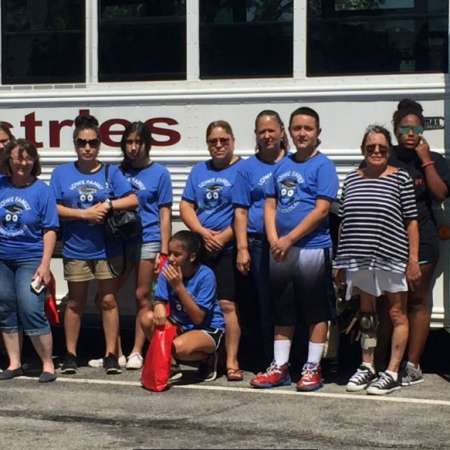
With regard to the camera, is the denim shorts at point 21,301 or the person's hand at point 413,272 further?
the denim shorts at point 21,301

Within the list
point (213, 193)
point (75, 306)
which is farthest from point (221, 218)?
point (75, 306)

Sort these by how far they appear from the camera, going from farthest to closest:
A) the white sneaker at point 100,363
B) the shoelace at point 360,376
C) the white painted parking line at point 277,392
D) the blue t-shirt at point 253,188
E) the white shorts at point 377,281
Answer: the white sneaker at point 100,363
the blue t-shirt at point 253,188
the shoelace at point 360,376
the white shorts at point 377,281
the white painted parking line at point 277,392

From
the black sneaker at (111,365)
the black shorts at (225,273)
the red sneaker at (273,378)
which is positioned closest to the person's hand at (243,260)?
the black shorts at (225,273)

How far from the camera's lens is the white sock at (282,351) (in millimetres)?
7301

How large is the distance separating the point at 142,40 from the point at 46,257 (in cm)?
164

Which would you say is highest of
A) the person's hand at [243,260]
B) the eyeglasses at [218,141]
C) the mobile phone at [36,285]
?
the eyeglasses at [218,141]

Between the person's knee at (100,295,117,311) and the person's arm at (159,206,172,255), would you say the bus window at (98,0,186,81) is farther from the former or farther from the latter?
the person's knee at (100,295,117,311)

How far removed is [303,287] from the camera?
7188 millimetres

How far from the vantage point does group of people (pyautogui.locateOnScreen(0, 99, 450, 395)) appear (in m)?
7.14

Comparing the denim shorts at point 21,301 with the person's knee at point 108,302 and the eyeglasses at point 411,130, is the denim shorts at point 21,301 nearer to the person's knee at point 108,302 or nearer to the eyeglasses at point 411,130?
the person's knee at point 108,302

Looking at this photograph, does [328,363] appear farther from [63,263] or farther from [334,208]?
[63,263]

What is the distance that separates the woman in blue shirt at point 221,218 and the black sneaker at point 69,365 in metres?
1.08

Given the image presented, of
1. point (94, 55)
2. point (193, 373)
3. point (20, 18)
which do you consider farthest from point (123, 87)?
point (193, 373)

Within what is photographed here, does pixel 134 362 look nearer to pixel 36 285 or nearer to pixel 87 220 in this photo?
pixel 36 285
